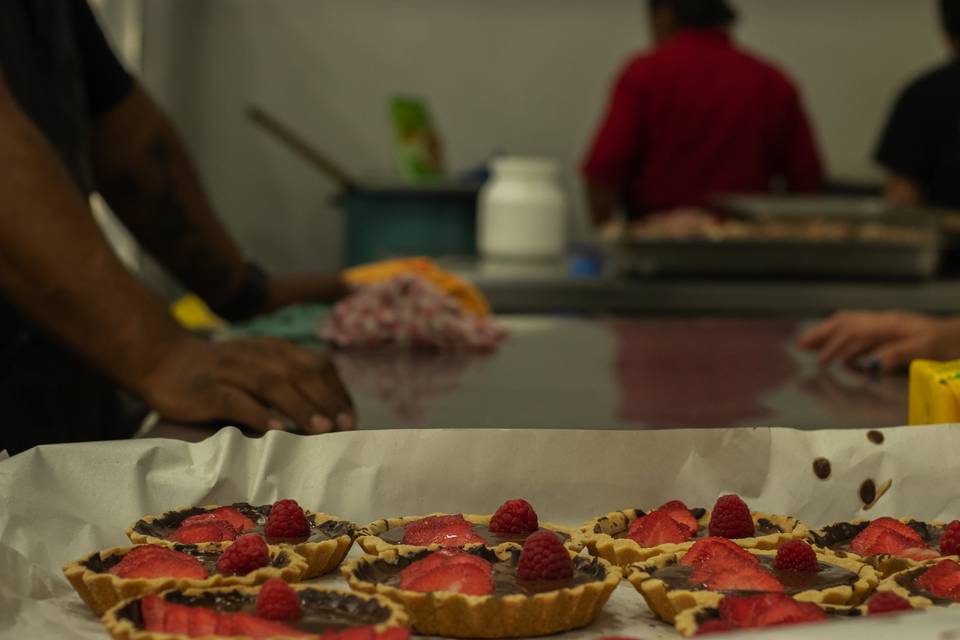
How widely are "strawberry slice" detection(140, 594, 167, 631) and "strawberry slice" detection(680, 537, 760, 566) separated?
0.44 metres

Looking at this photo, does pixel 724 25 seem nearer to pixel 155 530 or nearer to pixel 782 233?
pixel 782 233

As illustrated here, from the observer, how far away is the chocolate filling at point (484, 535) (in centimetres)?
126

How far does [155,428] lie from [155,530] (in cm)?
39

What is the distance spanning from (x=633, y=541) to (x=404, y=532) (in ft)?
0.69

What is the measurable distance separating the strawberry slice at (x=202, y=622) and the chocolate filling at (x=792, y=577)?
1.19 feet

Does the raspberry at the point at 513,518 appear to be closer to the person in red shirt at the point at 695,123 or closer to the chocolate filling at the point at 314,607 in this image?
the chocolate filling at the point at 314,607

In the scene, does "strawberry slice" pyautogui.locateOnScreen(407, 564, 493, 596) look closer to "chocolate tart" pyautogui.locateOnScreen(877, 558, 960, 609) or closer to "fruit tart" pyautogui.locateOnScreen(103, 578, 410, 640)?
"fruit tart" pyautogui.locateOnScreen(103, 578, 410, 640)

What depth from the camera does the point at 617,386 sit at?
6.86 feet

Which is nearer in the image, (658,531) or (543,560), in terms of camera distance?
(543,560)

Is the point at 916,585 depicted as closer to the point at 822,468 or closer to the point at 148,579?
the point at 822,468

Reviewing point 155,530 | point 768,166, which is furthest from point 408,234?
point 155,530

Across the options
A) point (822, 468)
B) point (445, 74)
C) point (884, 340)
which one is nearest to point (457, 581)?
point (822, 468)

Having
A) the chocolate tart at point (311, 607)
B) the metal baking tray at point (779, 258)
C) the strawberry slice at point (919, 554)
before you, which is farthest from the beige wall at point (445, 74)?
the chocolate tart at point (311, 607)

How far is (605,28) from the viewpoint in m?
7.11
